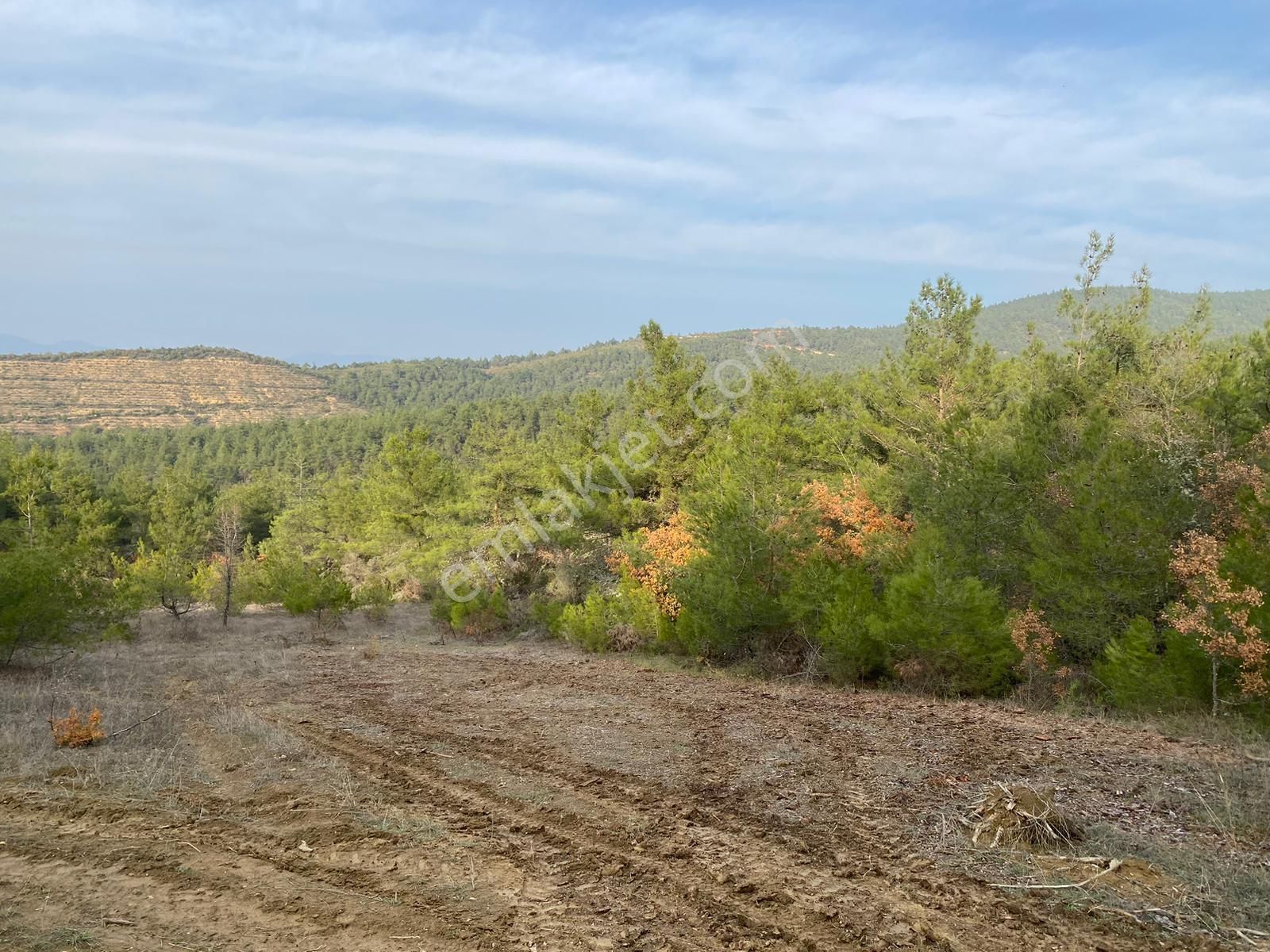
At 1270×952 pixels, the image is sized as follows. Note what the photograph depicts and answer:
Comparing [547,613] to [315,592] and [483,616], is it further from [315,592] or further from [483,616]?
[315,592]

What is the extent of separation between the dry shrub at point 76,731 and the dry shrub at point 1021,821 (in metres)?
7.92

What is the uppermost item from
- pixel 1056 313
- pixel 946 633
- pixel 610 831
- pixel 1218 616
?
pixel 1056 313

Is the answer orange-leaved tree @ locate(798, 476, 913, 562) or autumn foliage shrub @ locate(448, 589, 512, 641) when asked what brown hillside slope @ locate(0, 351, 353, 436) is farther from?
orange-leaved tree @ locate(798, 476, 913, 562)

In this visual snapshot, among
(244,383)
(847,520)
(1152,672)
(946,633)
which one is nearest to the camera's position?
(1152,672)

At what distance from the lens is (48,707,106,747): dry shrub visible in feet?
25.2

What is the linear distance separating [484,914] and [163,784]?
3865mm

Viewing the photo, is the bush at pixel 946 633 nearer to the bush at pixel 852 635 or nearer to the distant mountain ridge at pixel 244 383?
the bush at pixel 852 635

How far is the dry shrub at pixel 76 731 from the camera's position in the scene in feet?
25.2

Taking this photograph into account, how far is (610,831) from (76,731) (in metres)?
5.83

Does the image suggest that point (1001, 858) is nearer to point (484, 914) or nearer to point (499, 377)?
point (484, 914)

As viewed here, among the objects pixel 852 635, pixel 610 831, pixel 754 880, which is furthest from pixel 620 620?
pixel 754 880

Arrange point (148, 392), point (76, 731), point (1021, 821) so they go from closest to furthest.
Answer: point (1021, 821) < point (76, 731) < point (148, 392)

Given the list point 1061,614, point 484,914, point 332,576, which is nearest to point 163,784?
point 484,914

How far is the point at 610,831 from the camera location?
527 cm
